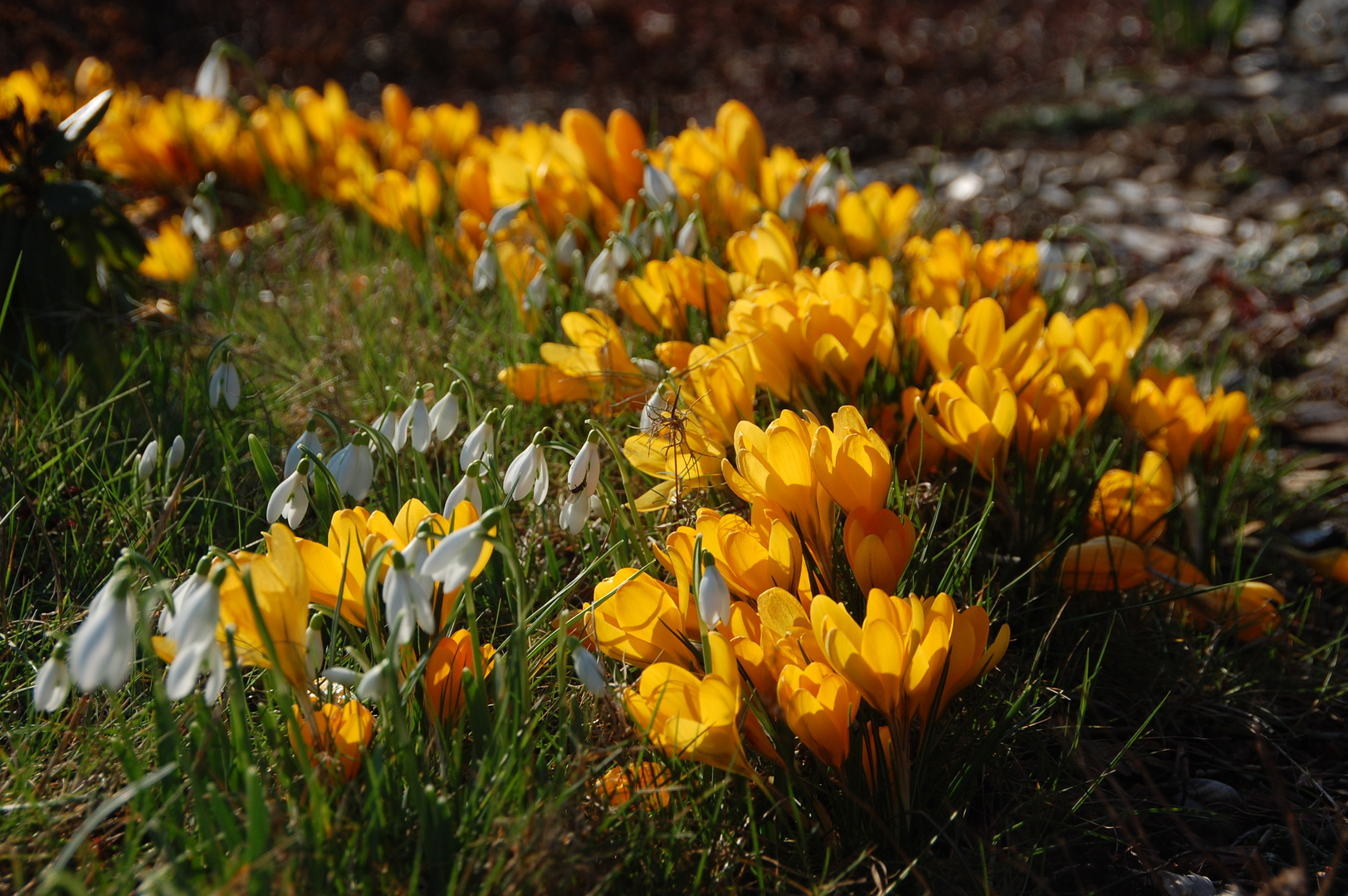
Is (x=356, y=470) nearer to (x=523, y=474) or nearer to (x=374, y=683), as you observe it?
(x=523, y=474)

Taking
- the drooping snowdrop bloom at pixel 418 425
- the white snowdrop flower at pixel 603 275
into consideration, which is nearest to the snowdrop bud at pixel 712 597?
the drooping snowdrop bloom at pixel 418 425

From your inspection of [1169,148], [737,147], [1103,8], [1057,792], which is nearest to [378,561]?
[1057,792]

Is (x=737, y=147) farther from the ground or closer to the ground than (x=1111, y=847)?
farther from the ground

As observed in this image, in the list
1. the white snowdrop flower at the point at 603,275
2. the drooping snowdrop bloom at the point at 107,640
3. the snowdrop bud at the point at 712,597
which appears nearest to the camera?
the drooping snowdrop bloom at the point at 107,640

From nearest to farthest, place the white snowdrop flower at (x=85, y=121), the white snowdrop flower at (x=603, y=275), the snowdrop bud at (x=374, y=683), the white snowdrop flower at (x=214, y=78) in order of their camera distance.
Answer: the snowdrop bud at (x=374, y=683), the white snowdrop flower at (x=603, y=275), the white snowdrop flower at (x=85, y=121), the white snowdrop flower at (x=214, y=78)

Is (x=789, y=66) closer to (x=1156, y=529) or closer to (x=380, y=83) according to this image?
(x=380, y=83)

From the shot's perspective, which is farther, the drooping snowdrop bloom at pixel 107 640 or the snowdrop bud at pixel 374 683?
the snowdrop bud at pixel 374 683

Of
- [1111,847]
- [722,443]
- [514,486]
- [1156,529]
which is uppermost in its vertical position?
[514,486]

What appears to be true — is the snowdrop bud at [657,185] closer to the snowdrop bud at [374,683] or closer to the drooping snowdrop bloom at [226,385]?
the drooping snowdrop bloom at [226,385]
